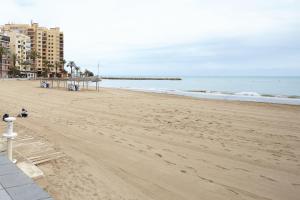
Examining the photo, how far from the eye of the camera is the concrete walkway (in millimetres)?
3035

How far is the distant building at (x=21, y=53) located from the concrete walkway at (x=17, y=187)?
91.2 m

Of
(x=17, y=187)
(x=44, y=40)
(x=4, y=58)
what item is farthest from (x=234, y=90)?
(x=44, y=40)

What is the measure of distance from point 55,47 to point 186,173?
110950 mm

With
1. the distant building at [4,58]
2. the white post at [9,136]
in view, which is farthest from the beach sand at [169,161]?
the distant building at [4,58]

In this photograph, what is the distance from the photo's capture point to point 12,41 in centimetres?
8938

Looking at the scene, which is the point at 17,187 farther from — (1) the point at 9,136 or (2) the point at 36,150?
(2) the point at 36,150

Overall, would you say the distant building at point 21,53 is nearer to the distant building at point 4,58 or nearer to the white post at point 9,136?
the distant building at point 4,58

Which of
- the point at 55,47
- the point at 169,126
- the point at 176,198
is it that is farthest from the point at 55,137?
the point at 55,47

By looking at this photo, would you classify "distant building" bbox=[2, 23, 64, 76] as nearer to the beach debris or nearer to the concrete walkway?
the beach debris

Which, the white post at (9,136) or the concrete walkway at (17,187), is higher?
the white post at (9,136)

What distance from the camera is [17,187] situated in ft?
10.6

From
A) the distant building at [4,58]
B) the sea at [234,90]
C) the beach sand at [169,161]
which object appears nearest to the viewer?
the beach sand at [169,161]

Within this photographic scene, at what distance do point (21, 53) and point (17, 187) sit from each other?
99662 millimetres

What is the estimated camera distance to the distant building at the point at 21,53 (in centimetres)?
8767
